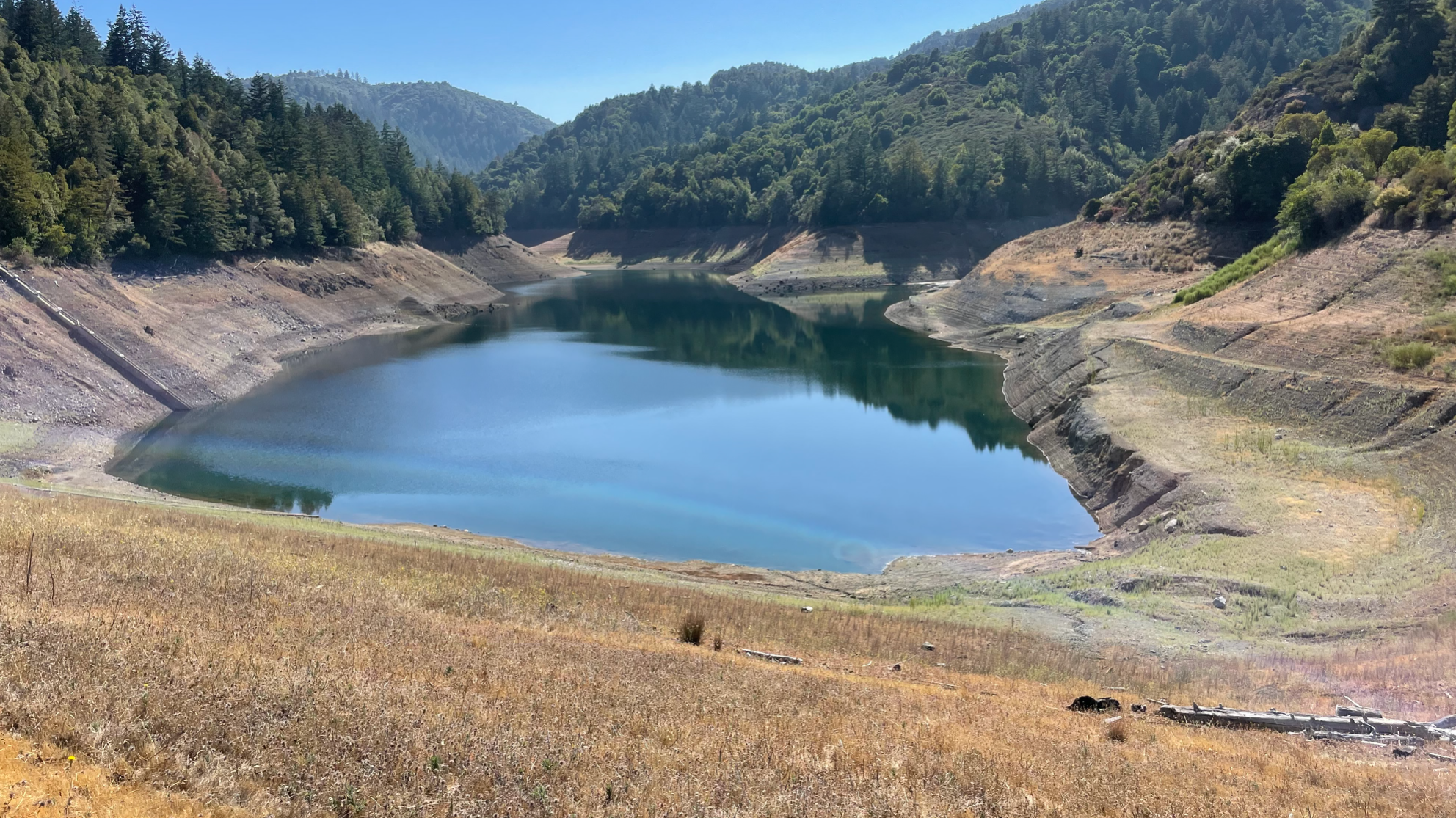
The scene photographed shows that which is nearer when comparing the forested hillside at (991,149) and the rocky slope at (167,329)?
the rocky slope at (167,329)

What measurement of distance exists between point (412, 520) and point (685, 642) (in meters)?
20.1

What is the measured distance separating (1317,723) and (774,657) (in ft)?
28.9

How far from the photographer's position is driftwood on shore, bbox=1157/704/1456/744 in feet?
42.6

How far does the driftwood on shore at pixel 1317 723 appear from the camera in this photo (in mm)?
12984

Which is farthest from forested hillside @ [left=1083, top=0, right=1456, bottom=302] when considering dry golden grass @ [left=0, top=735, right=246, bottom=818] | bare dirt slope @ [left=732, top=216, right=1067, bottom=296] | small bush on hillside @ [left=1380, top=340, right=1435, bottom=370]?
dry golden grass @ [left=0, top=735, right=246, bottom=818]

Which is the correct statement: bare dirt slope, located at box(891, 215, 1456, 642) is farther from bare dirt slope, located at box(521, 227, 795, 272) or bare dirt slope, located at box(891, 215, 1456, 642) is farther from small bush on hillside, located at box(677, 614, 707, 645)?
bare dirt slope, located at box(521, 227, 795, 272)

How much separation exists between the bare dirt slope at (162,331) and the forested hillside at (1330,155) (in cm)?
6139

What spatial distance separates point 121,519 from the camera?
2131 centimetres

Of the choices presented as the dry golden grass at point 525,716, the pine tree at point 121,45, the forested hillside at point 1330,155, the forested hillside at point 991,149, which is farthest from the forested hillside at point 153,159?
the forested hillside at point 1330,155

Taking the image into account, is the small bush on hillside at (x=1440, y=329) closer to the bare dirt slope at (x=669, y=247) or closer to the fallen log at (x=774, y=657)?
the fallen log at (x=774, y=657)

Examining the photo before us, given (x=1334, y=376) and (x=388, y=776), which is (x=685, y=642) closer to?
(x=388, y=776)

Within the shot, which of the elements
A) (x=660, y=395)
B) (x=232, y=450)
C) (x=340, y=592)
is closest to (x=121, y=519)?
(x=340, y=592)

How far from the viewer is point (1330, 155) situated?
195ft

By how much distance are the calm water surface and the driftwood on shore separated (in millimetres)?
16476
